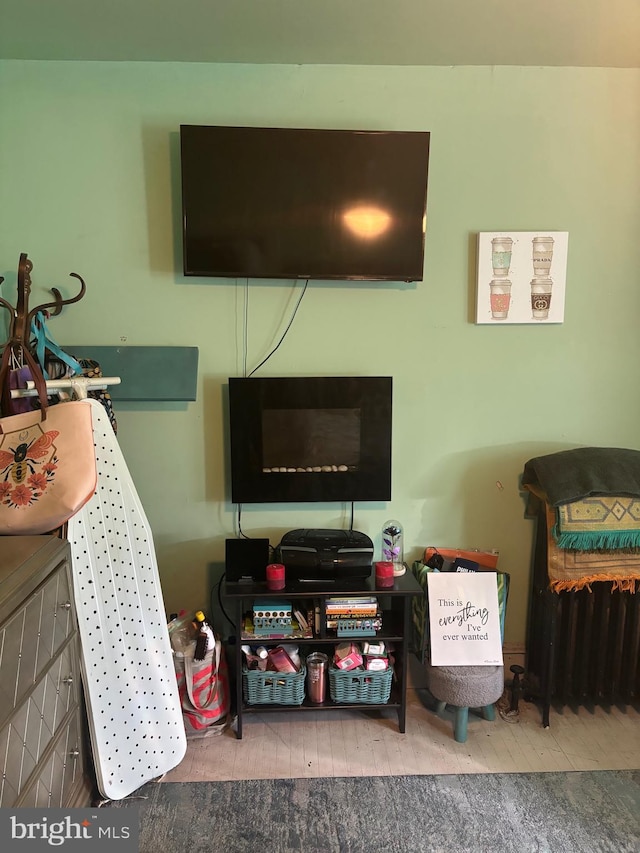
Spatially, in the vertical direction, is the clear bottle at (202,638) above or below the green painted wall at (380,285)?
below

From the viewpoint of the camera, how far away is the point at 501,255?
2.23 meters

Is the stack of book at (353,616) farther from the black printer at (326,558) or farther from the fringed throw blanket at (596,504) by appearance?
the fringed throw blanket at (596,504)

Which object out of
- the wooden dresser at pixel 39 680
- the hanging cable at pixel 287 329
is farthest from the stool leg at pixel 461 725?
the hanging cable at pixel 287 329

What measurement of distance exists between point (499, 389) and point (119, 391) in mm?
1477

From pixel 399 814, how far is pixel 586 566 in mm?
1044

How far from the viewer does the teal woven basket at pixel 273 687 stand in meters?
2.12

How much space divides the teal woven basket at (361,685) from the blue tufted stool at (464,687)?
17 centimetres

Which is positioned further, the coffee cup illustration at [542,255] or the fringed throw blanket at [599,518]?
the coffee cup illustration at [542,255]

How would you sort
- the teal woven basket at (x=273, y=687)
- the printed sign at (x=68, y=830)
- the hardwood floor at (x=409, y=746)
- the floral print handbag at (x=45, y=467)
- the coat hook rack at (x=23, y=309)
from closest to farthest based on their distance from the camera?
the printed sign at (x=68, y=830) → the floral print handbag at (x=45, y=467) → the coat hook rack at (x=23, y=309) → the hardwood floor at (x=409, y=746) → the teal woven basket at (x=273, y=687)

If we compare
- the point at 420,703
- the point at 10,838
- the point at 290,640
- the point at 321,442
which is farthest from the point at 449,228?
the point at 10,838

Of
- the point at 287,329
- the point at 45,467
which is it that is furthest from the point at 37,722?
the point at 287,329

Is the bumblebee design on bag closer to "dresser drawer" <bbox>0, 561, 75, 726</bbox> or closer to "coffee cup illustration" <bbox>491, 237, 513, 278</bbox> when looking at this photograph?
"dresser drawer" <bbox>0, 561, 75, 726</bbox>

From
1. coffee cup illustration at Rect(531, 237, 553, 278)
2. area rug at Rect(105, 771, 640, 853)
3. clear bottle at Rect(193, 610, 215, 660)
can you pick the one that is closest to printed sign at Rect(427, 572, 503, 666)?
area rug at Rect(105, 771, 640, 853)

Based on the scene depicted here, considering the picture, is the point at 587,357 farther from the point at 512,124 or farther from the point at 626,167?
the point at 512,124
